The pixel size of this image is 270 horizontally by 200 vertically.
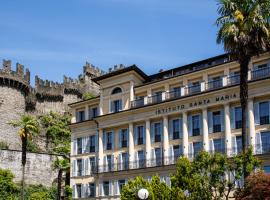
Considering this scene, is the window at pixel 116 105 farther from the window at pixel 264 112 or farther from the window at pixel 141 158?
the window at pixel 264 112

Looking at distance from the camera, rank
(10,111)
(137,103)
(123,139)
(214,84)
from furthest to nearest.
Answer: (10,111) → (123,139) → (137,103) → (214,84)

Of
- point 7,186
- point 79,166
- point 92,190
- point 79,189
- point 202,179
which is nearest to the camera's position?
point 202,179

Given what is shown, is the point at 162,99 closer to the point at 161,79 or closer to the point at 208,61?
the point at 161,79

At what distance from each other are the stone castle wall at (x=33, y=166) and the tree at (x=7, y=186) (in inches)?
124

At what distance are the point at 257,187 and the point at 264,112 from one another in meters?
20.2

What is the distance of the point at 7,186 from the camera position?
81.9 meters

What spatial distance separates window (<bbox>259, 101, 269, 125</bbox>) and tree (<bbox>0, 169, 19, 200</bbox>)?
41.4 meters

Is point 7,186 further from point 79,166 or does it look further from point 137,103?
point 137,103

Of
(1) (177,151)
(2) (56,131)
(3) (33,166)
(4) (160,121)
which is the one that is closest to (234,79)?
(1) (177,151)

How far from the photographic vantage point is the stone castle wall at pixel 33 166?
87062 millimetres

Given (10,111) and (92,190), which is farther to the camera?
(10,111)

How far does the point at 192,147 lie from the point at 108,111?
538 inches

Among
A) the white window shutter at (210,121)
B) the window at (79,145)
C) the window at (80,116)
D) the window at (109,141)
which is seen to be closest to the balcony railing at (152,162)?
the window at (109,141)

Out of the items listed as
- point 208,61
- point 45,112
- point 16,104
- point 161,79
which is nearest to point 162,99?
point 161,79
